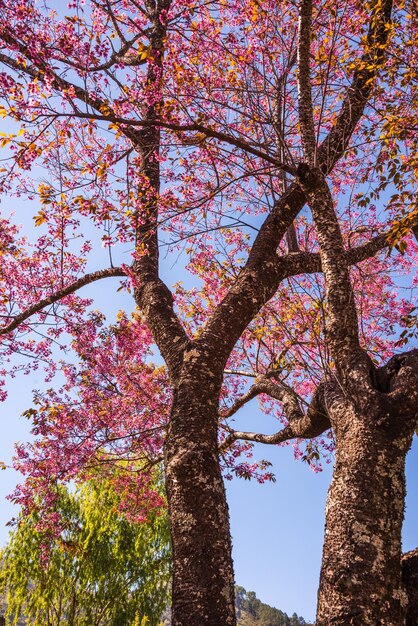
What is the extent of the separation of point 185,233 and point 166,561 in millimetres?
10755

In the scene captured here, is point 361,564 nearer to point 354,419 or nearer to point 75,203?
point 354,419

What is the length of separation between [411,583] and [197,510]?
3.93ft

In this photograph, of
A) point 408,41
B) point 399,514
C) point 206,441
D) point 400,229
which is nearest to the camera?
point 399,514

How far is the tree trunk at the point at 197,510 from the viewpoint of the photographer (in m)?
2.35

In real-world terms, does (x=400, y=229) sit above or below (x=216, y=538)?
above

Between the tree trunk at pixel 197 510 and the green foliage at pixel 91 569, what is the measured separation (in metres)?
8.33

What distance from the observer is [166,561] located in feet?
40.0

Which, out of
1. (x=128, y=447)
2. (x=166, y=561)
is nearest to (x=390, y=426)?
(x=128, y=447)

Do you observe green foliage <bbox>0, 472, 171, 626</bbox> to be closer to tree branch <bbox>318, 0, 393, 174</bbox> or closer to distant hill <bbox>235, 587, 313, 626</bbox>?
→ tree branch <bbox>318, 0, 393, 174</bbox>

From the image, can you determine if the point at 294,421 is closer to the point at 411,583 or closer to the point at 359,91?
the point at 411,583

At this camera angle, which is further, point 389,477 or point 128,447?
point 128,447

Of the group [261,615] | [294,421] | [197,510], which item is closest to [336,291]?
[197,510]

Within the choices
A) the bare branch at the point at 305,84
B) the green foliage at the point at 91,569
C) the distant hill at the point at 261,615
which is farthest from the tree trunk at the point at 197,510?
the distant hill at the point at 261,615

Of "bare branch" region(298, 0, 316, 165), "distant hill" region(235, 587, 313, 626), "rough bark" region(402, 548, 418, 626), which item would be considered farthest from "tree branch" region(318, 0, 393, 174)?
"distant hill" region(235, 587, 313, 626)
